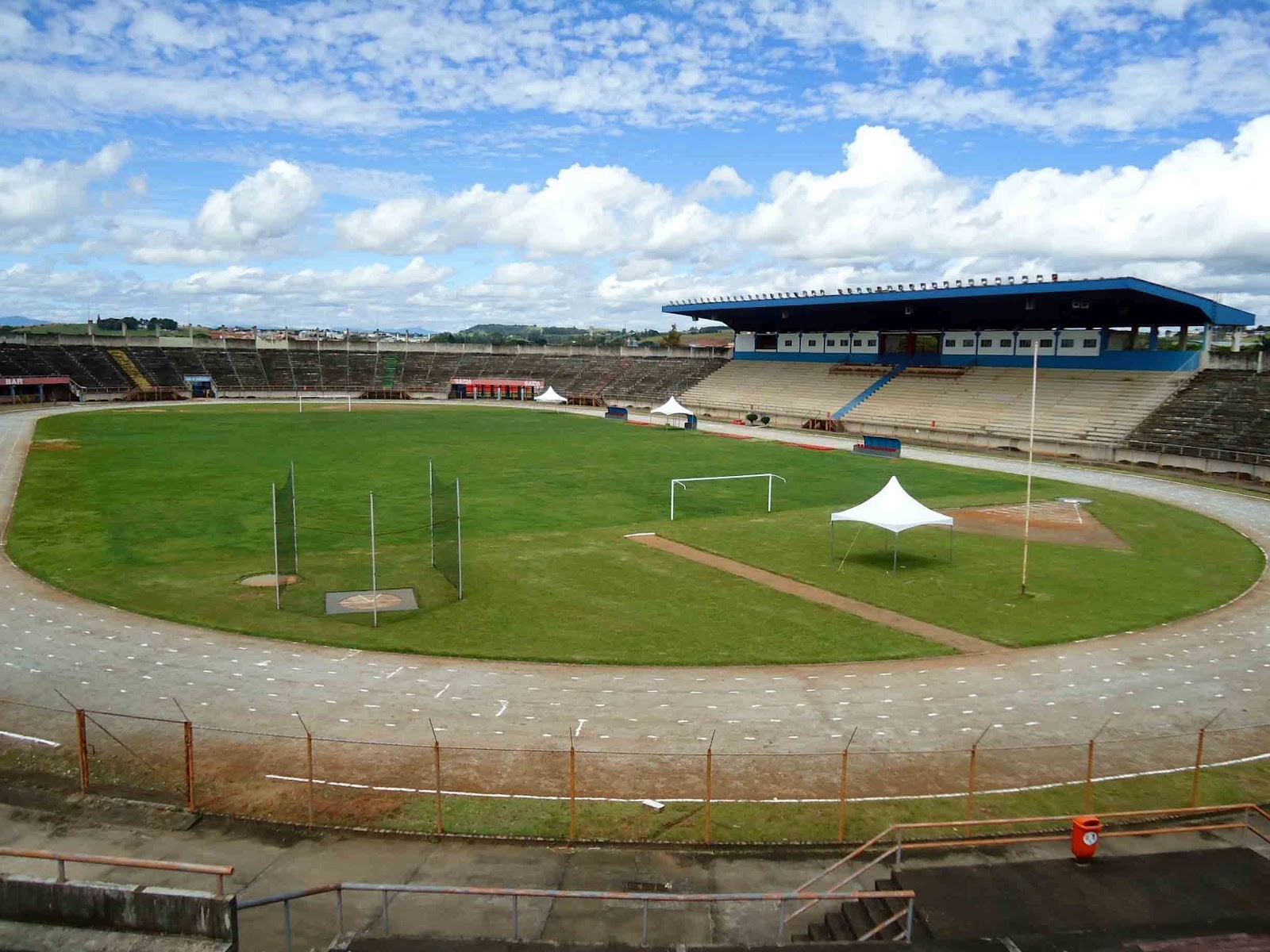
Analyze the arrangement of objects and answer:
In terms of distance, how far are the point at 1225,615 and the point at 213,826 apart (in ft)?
76.6

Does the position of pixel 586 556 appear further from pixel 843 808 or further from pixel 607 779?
pixel 843 808

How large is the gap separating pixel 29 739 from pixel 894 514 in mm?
21872

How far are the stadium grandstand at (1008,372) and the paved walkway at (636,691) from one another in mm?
36642

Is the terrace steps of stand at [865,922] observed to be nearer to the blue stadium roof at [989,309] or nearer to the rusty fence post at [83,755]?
the rusty fence post at [83,755]

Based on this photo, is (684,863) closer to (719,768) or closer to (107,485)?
(719,768)

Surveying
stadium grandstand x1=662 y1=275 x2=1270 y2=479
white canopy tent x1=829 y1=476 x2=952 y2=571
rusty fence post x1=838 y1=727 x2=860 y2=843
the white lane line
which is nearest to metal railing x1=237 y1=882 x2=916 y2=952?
rusty fence post x1=838 y1=727 x2=860 y2=843

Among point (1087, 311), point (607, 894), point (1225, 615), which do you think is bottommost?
point (1225, 615)

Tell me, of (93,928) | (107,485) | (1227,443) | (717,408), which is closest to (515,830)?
(93,928)

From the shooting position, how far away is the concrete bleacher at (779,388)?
78875 mm

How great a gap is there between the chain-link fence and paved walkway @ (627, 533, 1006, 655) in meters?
4.99

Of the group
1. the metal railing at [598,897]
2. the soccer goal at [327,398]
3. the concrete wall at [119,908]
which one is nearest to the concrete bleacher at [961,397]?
the soccer goal at [327,398]

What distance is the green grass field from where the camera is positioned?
2052 cm

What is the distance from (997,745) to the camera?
14.8 m

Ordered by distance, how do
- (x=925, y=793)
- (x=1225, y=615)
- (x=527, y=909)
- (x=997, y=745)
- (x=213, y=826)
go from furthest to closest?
(x=1225, y=615) < (x=997, y=745) < (x=925, y=793) < (x=213, y=826) < (x=527, y=909)
